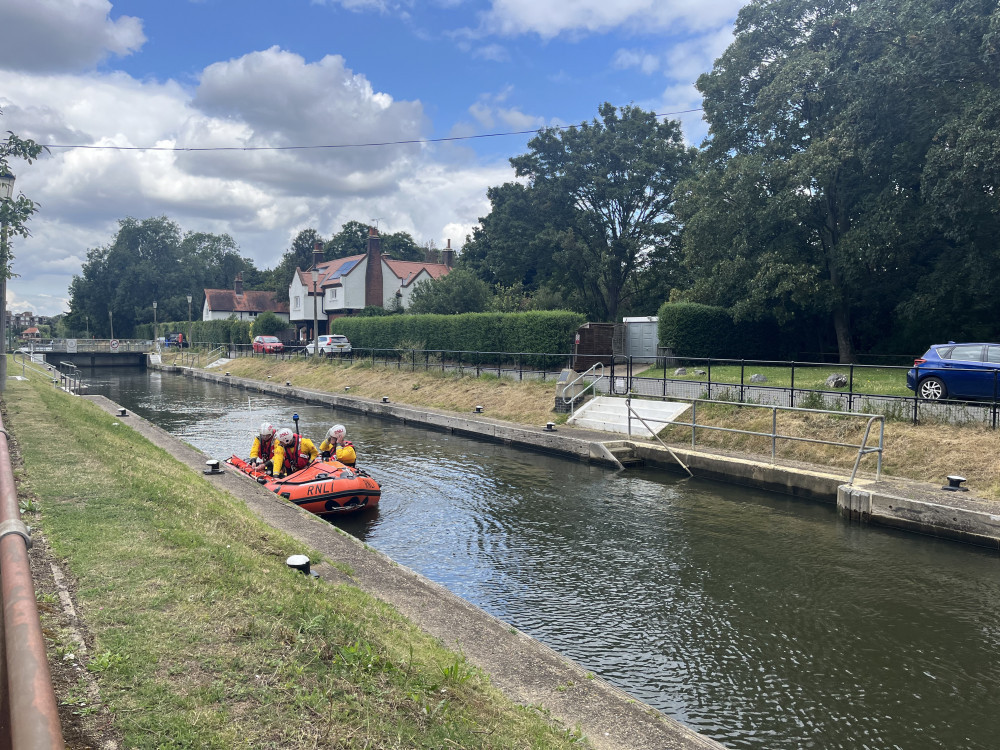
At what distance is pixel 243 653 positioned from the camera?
458cm

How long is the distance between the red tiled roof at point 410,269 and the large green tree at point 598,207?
16589mm

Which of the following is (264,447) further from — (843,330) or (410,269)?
(410,269)

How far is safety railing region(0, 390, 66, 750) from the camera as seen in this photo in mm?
1836

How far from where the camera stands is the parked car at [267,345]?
5238 centimetres

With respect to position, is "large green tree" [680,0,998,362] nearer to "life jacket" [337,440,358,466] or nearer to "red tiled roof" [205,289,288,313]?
"life jacket" [337,440,358,466]

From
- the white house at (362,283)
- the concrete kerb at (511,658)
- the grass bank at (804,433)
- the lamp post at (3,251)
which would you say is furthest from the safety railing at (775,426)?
the white house at (362,283)

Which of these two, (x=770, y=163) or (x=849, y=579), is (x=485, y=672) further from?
(x=770, y=163)

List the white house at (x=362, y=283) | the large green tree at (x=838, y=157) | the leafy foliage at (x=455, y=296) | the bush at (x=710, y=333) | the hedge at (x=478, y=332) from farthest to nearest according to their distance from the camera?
the white house at (x=362, y=283), the leafy foliage at (x=455, y=296), the hedge at (x=478, y=332), the bush at (x=710, y=333), the large green tree at (x=838, y=157)

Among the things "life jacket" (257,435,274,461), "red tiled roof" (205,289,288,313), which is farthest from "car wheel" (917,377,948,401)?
"red tiled roof" (205,289,288,313)

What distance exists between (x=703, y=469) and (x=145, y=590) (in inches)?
527

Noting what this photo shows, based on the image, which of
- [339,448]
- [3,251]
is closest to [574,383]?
[339,448]

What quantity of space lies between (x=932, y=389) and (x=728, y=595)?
9484mm

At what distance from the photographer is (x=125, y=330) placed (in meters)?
97.9

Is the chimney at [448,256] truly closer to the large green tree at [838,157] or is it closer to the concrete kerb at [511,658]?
the large green tree at [838,157]
